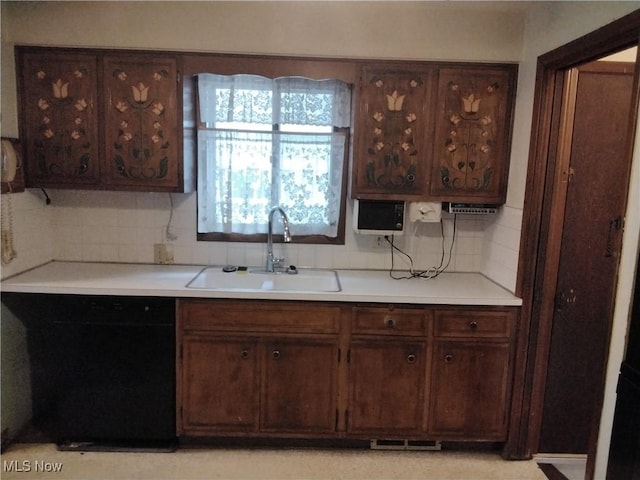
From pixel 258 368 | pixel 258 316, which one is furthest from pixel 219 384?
pixel 258 316

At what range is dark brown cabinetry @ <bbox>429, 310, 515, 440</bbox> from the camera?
2.56 meters

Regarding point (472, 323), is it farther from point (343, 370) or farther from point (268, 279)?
point (268, 279)

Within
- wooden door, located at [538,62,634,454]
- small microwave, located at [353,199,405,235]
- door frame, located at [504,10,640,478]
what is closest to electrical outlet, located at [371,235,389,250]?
small microwave, located at [353,199,405,235]

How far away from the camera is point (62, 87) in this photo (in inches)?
103

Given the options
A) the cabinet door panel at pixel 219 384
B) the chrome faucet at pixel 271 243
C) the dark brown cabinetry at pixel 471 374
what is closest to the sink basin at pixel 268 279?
the chrome faucet at pixel 271 243

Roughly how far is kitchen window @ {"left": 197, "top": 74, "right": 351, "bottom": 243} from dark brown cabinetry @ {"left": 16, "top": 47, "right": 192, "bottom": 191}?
291 millimetres

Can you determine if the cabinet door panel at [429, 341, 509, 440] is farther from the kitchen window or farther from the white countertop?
the kitchen window

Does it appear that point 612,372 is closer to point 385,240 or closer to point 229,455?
point 385,240

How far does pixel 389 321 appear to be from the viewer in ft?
8.33

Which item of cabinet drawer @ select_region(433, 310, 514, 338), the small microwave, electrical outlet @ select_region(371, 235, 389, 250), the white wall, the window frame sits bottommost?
cabinet drawer @ select_region(433, 310, 514, 338)

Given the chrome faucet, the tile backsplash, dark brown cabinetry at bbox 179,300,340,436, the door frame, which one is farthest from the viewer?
the tile backsplash

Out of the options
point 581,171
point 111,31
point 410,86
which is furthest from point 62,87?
point 581,171

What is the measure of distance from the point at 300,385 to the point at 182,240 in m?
1.19

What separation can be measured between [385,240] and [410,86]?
95 centimetres
